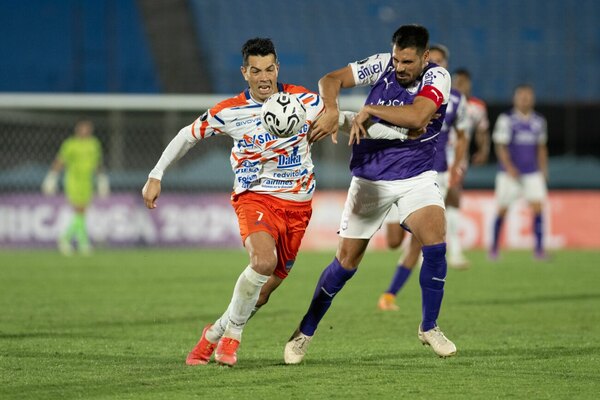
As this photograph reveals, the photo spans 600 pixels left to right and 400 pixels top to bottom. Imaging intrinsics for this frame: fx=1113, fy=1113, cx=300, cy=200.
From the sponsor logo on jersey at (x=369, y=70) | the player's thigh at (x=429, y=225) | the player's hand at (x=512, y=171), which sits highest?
the sponsor logo on jersey at (x=369, y=70)

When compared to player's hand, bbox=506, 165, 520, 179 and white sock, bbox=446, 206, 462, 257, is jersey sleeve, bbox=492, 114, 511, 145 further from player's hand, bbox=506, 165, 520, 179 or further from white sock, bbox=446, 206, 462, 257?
white sock, bbox=446, 206, 462, 257

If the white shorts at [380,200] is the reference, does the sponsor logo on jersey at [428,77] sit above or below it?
above

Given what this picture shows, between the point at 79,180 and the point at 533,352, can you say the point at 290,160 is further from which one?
the point at 79,180

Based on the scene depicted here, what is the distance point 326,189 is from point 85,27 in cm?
680

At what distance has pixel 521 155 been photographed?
16500mm

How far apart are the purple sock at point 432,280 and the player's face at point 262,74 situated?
1271 millimetres

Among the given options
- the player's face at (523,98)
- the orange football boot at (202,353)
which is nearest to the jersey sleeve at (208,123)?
the orange football boot at (202,353)

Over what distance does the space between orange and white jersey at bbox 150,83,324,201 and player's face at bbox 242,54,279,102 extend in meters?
0.07

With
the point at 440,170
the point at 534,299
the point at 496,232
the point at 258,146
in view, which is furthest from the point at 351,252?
the point at 496,232

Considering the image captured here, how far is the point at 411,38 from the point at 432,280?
4.50 ft

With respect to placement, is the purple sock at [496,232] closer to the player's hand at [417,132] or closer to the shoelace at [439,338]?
the player's hand at [417,132]

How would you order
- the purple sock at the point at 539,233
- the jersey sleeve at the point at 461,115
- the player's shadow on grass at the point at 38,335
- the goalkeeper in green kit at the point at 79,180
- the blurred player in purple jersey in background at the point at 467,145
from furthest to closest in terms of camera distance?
the goalkeeper in green kit at the point at 79,180 → the purple sock at the point at 539,233 → the blurred player in purple jersey in background at the point at 467,145 → the jersey sleeve at the point at 461,115 → the player's shadow on grass at the point at 38,335

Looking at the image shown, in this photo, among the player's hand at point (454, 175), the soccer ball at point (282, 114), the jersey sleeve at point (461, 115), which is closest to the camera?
the soccer ball at point (282, 114)

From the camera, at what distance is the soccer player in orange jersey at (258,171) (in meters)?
5.89
